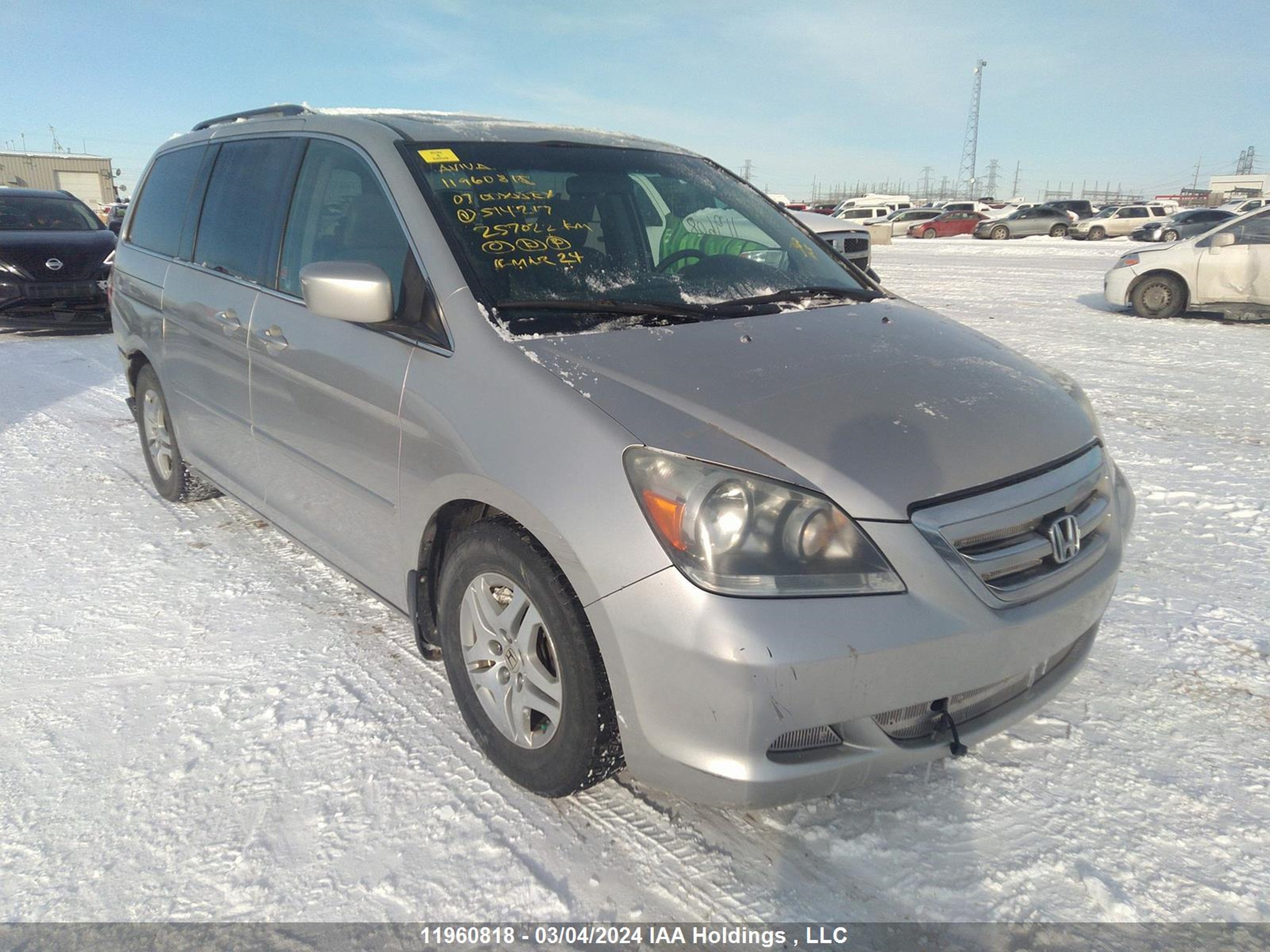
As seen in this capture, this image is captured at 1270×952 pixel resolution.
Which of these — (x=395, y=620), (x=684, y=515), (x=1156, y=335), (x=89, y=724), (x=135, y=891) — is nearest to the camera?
(x=684, y=515)

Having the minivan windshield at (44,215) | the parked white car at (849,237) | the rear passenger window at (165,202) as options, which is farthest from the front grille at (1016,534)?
the minivan windshield at (44,215)

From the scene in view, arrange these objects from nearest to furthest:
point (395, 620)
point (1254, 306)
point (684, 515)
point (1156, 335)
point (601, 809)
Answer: point (684, 515) → point (601, 809) → point (395, 620) → point (1156, 335) → point (1254, 306)

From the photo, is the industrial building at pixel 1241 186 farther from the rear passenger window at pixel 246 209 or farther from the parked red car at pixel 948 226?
the rear passenger window at pixel 246 209

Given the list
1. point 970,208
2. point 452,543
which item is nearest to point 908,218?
point 970,208

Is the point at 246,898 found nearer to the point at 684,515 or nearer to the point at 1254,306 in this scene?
the point at 684,515

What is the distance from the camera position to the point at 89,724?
268 cm

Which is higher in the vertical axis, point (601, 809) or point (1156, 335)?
point (1156, 335)

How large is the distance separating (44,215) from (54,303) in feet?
6.19

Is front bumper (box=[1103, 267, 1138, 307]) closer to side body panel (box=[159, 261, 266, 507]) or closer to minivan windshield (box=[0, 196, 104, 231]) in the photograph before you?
side body panel (box=[159, 261, 266, 507])

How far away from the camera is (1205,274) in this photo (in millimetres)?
10859

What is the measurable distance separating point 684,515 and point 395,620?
1819 millimetres

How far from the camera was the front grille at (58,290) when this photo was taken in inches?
379

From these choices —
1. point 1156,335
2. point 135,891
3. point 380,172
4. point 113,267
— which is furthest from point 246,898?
point 1156,335

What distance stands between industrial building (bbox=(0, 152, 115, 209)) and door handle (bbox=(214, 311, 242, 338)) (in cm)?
7129
